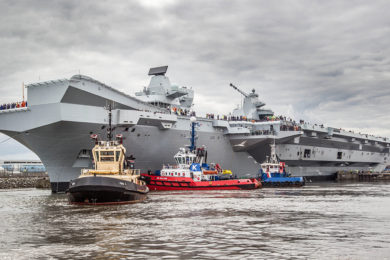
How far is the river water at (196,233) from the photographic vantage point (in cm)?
949

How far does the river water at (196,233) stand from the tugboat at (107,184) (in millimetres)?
983

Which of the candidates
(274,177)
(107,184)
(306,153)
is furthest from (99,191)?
(306,153)

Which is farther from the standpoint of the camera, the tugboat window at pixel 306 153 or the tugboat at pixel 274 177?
the tugboat window at pixel 306 153

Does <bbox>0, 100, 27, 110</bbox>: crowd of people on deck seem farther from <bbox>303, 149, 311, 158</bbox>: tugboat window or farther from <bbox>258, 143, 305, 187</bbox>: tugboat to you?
<bbox>303, 149, 311, 158</bbox>: tugboat window

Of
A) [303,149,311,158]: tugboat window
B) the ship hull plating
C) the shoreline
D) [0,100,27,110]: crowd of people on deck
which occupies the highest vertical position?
[0,100,27,110]: crowd of people on deck

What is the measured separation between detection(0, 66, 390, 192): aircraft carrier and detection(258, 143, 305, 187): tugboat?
208 centimetres

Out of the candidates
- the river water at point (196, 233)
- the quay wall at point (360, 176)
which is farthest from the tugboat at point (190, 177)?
→ the quay wall at point (360, 176)

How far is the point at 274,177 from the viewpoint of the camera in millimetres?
37125

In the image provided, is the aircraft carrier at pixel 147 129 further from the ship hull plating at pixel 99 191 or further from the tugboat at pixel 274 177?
the ship hull plating at pixel 99 191

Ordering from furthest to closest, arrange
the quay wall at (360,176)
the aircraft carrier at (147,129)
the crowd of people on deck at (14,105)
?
the quay wall at (360,176), the crowd of people on deck at (14,105), the aircraft carrier at (147,129)

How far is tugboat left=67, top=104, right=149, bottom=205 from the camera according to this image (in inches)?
752

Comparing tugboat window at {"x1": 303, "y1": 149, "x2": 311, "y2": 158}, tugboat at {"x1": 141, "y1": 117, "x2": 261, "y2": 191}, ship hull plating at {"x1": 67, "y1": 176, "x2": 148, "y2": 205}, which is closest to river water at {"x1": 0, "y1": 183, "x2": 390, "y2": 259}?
ship hull plating at {"x1": 67, "y1": 176, "x2": 148, "y2": 205}

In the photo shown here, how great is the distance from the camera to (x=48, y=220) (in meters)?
15.0

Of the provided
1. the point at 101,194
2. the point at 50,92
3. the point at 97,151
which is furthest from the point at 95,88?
the point at 101,194
